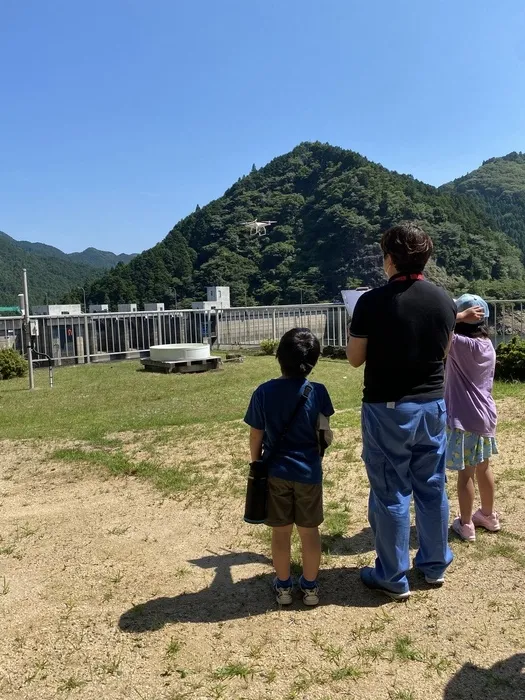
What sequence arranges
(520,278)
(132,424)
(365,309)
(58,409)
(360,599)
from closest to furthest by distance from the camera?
(365,309) → (360,599) → (132,424) → (58,409) → (520,278)

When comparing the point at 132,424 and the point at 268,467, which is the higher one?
the point at 268,467

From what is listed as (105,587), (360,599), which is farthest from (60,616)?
(360,599)

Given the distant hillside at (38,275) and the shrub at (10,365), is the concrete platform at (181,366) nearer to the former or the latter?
the shrub at (10,365)

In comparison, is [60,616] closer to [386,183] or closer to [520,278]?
[520,278]

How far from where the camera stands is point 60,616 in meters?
2.62

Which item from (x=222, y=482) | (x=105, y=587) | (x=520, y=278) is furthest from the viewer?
(x=520, y=278)

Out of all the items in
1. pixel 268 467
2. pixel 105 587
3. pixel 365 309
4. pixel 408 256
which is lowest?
pixel 105 587

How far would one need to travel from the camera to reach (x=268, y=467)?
255 cm

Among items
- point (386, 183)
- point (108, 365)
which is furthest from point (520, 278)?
point (108, 365)

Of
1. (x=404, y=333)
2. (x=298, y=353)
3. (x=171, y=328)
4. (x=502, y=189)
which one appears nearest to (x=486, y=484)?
(x=404, y=333)

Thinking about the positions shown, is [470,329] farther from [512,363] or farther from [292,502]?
[512,363]

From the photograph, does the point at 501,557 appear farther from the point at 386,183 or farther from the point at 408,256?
the point at 386,183

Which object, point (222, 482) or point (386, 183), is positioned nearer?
point (222, 482)

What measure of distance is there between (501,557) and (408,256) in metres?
1.77
